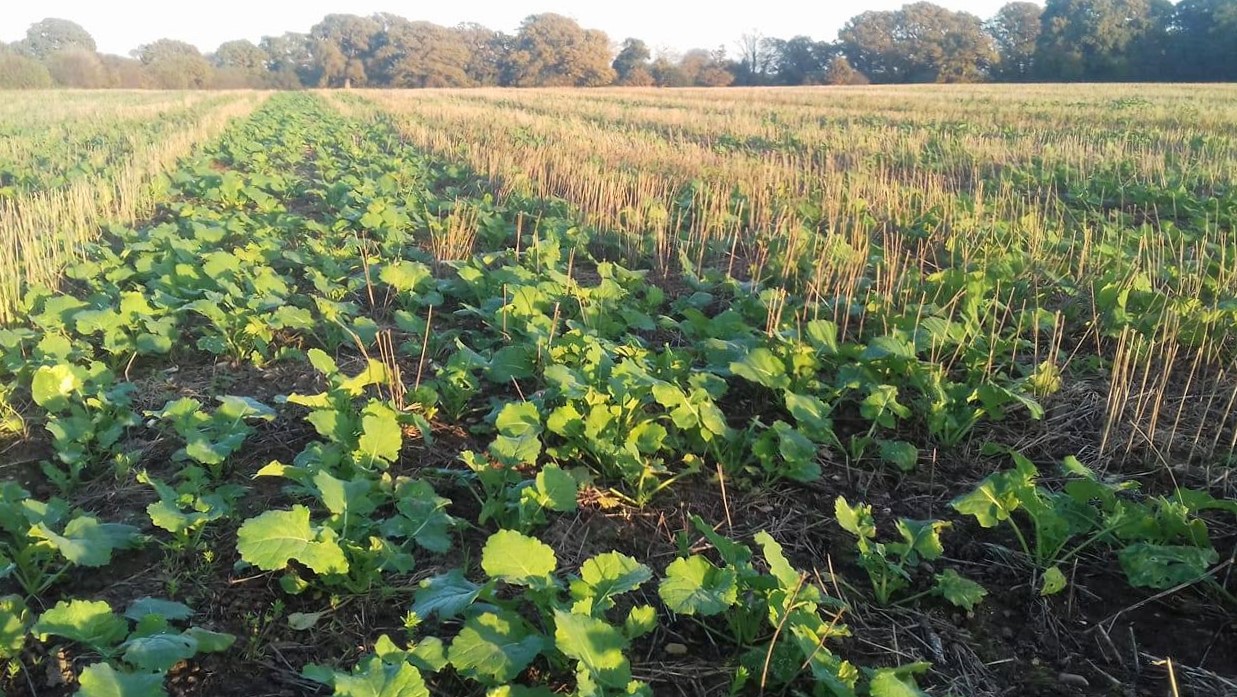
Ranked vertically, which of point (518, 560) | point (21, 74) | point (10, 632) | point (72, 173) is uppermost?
point (21, 74)

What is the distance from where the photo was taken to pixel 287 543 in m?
2.09

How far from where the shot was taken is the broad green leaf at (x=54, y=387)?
3.06m

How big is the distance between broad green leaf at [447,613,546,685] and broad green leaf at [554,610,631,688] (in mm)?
135

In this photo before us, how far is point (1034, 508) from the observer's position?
94.7 inches

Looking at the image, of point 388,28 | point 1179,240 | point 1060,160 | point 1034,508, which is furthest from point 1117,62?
point 388,28

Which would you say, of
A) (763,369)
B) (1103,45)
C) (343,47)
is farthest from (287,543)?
(343,47)

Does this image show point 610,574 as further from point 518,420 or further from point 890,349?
point 890,349

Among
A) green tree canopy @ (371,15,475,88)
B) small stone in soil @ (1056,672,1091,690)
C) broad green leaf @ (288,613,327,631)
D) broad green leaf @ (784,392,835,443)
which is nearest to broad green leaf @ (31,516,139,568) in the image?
broad green leaf @ (288,613,327,631)

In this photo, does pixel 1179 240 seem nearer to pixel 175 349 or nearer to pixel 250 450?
pixel 250 450

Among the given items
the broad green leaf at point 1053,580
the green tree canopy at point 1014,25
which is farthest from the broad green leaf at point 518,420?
the green tree canopy at point 1014,25

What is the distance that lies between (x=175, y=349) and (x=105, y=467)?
124cm

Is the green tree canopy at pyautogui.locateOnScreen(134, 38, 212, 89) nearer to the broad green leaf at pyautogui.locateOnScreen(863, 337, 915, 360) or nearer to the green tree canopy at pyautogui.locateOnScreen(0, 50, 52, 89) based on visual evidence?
the green tree canopy at pyautogui.locateOnScreen(0, 50, 52, 89)

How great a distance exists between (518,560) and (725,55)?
237 ft

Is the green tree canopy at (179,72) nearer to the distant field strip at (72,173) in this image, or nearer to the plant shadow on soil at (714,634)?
the distant field strip at (72,173)
